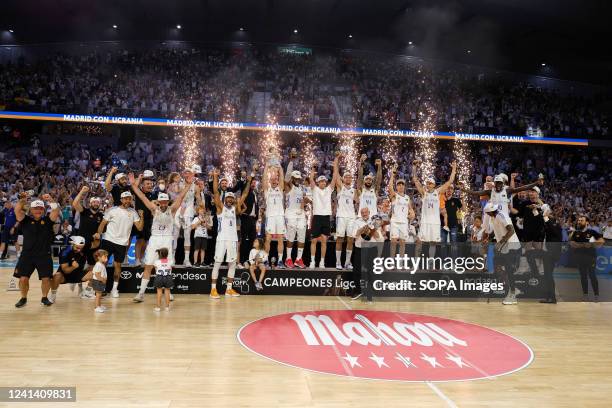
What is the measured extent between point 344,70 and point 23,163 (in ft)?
64.7

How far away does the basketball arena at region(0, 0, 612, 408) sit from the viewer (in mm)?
5094

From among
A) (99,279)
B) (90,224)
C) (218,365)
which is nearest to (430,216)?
(218,365)

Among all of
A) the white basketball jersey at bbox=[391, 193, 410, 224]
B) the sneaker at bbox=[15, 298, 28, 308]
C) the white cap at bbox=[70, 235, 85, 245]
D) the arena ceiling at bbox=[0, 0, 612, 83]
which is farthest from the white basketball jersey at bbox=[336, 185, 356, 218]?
the arena ceiling at bbox=[0, 0, 612, 83]

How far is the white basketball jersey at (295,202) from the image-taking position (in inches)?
409

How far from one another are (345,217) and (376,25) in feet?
67.8

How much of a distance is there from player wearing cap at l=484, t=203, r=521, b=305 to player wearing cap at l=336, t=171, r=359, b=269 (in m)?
2.85

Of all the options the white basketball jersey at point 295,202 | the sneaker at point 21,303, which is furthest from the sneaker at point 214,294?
the sneaker at point 21,303

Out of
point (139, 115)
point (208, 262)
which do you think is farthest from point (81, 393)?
point (139, 115)

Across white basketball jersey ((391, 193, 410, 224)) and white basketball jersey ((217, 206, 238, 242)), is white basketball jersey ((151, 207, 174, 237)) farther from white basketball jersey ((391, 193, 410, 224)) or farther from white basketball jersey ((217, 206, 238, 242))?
white basketball jersey ((391, 193, 410, 224))

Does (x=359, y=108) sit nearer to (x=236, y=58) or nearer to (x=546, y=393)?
(x=236, y=58)

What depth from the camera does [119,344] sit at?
19.5ft

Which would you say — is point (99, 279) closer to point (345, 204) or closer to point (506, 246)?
point (345, 204)

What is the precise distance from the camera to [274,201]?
10320 mm

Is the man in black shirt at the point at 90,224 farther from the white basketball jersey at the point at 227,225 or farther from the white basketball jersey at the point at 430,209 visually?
the white basketball jersey at the point at 430,209
